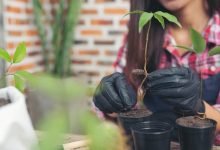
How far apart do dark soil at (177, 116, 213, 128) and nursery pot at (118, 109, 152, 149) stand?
0.08m

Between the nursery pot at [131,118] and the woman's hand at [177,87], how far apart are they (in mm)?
63

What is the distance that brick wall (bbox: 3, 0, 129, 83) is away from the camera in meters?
2.55

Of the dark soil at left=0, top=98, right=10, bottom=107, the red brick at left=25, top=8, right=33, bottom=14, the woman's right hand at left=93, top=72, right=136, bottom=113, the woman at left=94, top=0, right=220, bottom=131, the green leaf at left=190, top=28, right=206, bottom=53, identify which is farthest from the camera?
the red brick at left=25, top=8, right=33, bottom=14

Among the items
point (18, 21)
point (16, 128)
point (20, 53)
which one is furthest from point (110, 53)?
point (16, 128)

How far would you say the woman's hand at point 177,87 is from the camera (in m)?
0.74

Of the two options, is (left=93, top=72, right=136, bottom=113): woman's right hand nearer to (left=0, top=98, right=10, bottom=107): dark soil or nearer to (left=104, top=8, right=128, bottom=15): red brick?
(left=0, top=98, right=10, bottom=107): dark soil

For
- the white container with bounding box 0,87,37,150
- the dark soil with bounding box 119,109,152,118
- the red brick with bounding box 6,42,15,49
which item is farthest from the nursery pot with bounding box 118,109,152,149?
the red brick with bounding box 6,42,15,49

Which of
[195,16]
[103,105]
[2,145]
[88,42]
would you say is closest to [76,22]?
[88,42]

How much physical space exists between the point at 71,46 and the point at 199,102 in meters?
1.88

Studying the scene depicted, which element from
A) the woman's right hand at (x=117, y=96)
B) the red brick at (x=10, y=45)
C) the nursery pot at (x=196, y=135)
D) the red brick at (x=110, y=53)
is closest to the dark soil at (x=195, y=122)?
the nursery pot at (x=196, y=135)

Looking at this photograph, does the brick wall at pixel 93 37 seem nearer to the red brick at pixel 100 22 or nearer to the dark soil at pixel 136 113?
the red brick at pixel 100 22

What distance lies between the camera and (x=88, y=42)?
271 centimetres

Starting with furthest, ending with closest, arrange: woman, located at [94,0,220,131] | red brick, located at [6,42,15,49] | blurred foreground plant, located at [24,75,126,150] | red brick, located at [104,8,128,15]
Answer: red brick, located at [104,8,128,15]
red brick, located at [6,42,15,49]
woman, located at [94,0,220,131]
blurred foreground plant, located at [24,75,126,150]

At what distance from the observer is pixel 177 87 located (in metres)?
0.79
